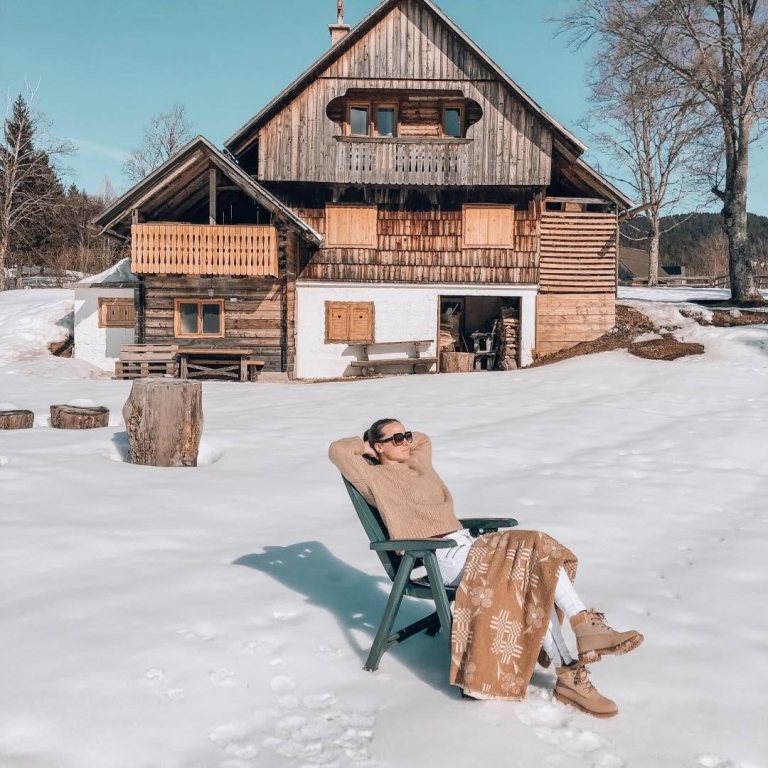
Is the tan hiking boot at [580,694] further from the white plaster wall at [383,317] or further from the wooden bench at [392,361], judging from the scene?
the white plaster wall at [383,317]

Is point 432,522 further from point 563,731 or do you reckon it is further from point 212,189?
point 212,189

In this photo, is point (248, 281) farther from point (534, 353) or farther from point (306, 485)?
point (306, 485)

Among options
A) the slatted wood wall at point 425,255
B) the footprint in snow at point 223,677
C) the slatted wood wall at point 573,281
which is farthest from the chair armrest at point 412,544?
the slatted wood wall at point 573,281

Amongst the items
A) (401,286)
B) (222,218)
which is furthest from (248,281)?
(401,286)

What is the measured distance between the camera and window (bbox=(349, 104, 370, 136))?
1956 centimetres

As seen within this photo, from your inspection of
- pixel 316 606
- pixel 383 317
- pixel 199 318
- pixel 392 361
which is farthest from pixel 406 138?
pixel 316 606

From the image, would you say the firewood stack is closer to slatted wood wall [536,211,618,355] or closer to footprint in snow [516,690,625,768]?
slatted wood wall [536,211,618,355]

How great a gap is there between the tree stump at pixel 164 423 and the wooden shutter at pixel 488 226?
13.3 meters

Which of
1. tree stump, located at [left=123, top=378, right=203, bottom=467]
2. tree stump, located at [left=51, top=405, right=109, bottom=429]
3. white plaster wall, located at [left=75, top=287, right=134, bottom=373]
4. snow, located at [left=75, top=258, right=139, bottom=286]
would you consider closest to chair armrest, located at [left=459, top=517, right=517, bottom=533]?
tree stump, located at [left=123, top=378, right=203, bottom=467]

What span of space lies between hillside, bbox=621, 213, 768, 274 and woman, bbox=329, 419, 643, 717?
5496cm

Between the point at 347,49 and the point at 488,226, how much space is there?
588cm

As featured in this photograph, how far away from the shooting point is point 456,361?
792 inches

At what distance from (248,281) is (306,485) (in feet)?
42.6

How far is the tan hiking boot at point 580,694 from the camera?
3.21 m
